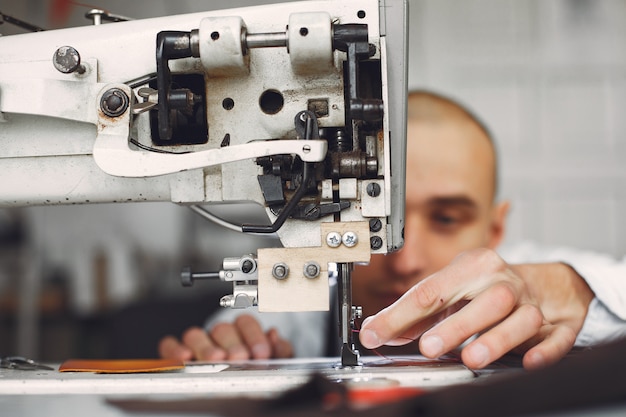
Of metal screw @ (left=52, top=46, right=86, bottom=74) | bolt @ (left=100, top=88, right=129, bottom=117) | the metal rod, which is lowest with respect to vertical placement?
bolt @ (left=100, top=88, right=129, bottom=117)

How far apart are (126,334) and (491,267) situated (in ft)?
6.16

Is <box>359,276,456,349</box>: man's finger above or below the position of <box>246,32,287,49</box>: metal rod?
below

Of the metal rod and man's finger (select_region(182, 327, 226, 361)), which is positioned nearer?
the metal rod

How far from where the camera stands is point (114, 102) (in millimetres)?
1037

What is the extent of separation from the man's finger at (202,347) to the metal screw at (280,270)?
21.6 inches

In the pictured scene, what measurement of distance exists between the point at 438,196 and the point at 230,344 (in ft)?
Answer: 2.33

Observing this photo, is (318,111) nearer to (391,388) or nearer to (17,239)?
(391,388)

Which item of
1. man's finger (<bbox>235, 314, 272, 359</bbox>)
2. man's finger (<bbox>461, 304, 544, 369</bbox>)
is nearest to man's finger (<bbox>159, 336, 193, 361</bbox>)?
man's finger (<bbox>235, 314, 272, 359</bbox>)

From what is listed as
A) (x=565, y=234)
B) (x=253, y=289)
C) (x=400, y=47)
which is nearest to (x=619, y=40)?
(x=565, y=234)

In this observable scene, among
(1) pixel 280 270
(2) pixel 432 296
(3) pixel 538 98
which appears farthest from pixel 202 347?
(3) pixel 538 98

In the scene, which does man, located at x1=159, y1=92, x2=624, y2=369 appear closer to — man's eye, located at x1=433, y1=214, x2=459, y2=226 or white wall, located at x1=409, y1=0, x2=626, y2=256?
man's eye, located at x1=433, y1=214, x2=459, y2=226

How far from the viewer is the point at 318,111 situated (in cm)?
104

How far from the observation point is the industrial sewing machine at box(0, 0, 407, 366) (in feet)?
3.25

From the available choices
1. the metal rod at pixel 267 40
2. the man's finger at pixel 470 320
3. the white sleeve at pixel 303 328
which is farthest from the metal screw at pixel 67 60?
the white sleeve at pixel 303 328
